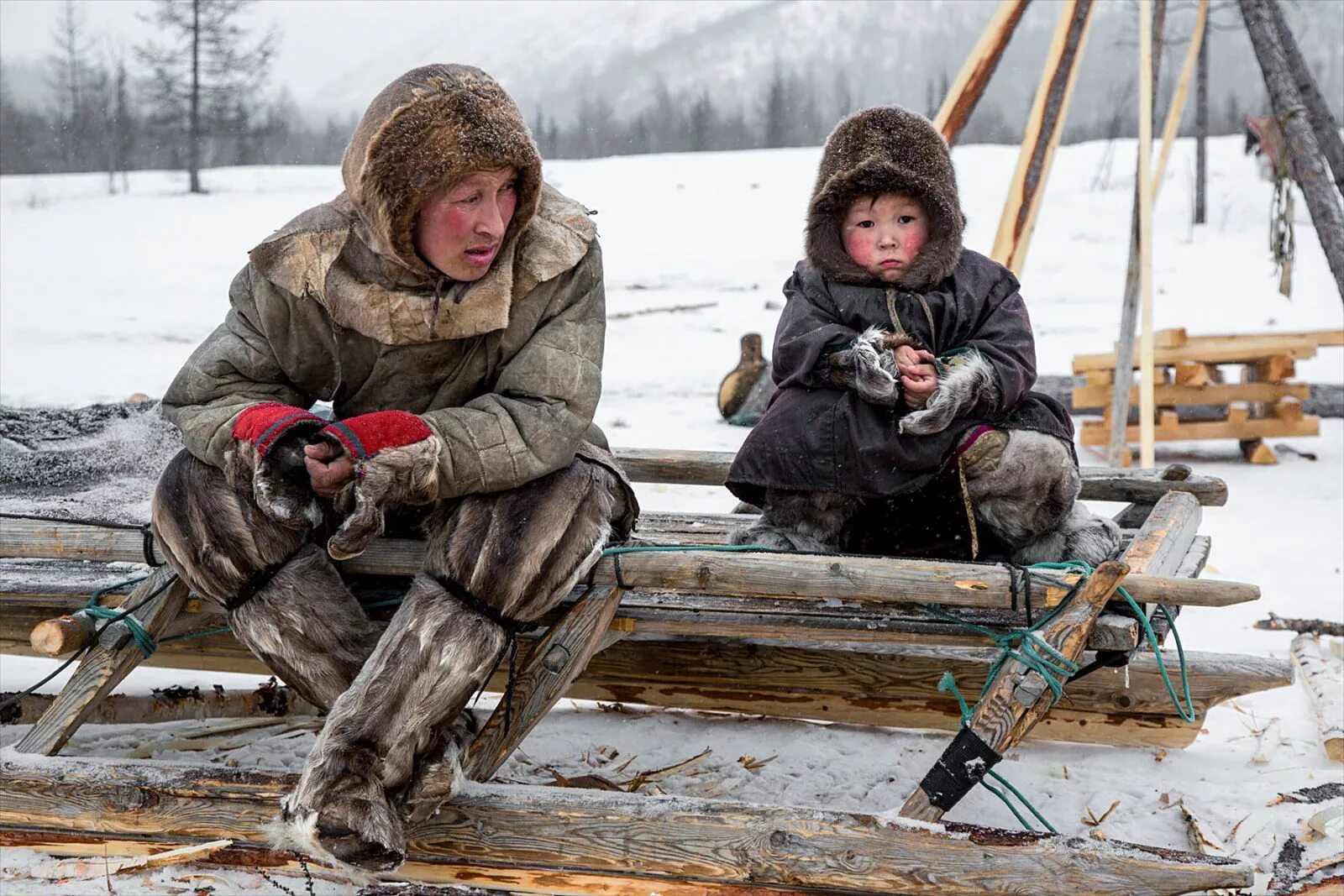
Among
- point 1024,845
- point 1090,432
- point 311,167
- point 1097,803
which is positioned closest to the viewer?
point 1024,845

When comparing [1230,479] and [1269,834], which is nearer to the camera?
[1269,834]

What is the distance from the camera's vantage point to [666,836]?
2480 mm

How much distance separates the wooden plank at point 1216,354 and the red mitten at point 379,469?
5543mm

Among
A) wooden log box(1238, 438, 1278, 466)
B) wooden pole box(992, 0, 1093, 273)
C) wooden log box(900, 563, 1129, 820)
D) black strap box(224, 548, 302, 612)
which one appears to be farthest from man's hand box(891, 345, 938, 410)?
wooden log box(1238, 438, 1278, 466)

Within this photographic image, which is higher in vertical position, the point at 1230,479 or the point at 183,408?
the point at 183,408

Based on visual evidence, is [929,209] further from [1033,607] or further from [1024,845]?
[1024,845]

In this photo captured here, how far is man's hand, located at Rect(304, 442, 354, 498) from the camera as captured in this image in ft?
7.88

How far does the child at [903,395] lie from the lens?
111 inches

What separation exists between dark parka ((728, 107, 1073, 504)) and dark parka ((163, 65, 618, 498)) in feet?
1.53

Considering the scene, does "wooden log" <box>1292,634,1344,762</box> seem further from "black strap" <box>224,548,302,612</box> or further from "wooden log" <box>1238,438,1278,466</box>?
"wooden log" <box>1238,438,1278,466</box>

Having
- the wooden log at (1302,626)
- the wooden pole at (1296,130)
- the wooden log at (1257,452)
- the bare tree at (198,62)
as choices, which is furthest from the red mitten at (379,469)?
the bare tree at (198,62)

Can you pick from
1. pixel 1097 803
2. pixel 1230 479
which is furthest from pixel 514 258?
pixel 1230 479

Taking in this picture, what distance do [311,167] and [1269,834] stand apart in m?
24.3

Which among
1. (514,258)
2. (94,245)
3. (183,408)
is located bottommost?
(94,245)
